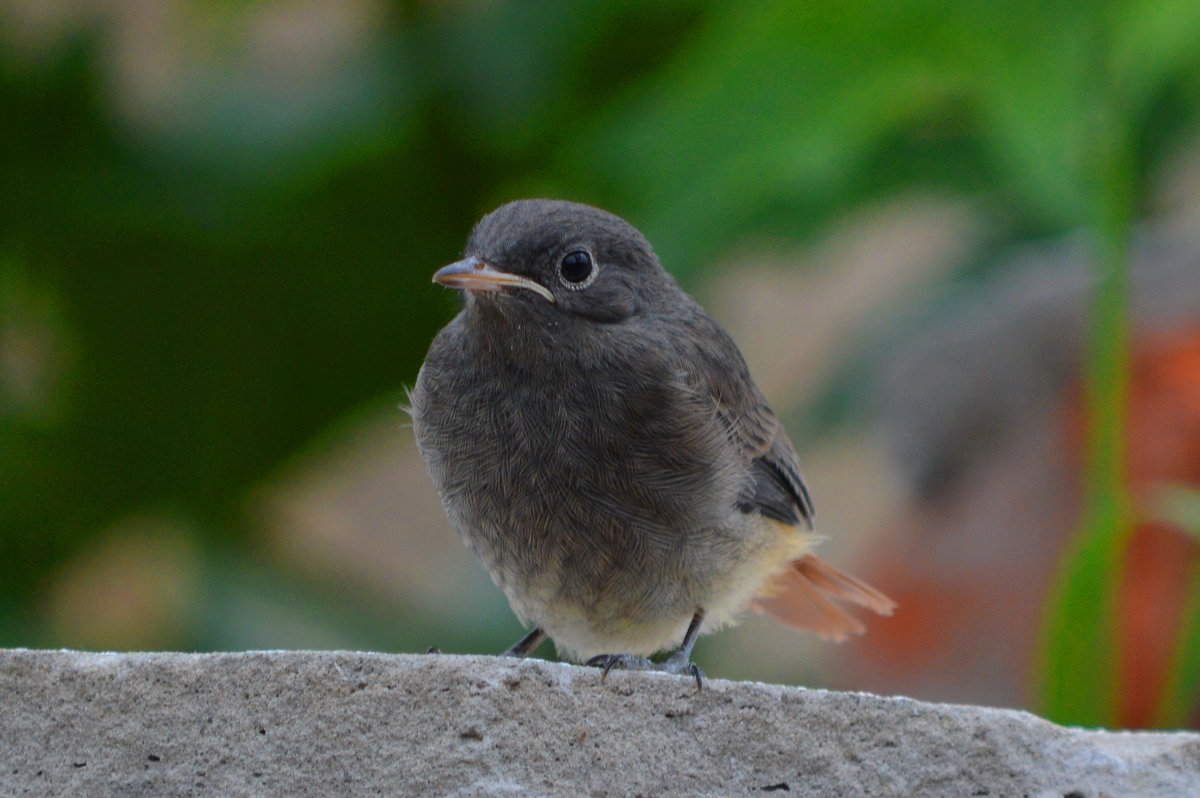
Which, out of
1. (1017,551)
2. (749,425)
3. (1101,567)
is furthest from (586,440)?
(1017,551)

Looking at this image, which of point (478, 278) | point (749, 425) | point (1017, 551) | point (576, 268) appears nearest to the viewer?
point (478, 278)

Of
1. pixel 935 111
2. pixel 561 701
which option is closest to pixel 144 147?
pixel 935 111

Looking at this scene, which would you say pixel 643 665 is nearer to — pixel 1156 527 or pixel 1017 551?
pixel 1156 527

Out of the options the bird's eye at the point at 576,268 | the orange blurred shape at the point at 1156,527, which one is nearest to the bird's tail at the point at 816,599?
the bird's eye at the point at 576,268

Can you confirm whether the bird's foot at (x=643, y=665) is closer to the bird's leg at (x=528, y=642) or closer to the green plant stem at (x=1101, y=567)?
the bird's leg at (x=528, y=642)

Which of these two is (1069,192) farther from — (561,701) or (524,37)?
(561,701)

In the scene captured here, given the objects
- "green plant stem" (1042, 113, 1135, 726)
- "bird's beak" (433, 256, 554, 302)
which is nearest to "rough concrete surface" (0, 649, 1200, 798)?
"bird's beak" (433, 256, 554, 302)
